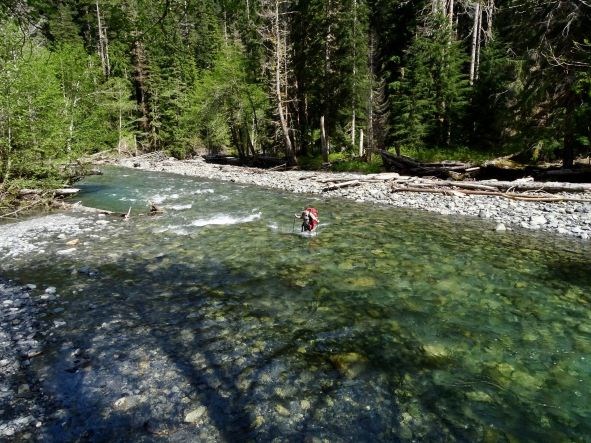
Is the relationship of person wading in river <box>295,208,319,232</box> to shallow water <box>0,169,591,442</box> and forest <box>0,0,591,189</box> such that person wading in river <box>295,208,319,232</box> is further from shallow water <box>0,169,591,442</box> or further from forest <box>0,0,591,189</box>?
forest <box>0,0,591,189</box>

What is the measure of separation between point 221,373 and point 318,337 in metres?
1.70

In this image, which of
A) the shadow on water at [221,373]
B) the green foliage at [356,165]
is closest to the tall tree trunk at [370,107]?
the green foliage at [356,165]

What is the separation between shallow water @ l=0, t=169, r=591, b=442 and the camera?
4.54 m

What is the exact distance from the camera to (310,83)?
34312mm

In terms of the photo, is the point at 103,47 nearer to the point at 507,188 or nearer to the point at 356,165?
the point at 356,165

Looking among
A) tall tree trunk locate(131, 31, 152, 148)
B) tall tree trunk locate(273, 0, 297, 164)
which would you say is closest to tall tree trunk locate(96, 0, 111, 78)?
tall tree trunk locate(131, 31, 152, 148)

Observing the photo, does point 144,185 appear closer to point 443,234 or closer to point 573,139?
point 443,234

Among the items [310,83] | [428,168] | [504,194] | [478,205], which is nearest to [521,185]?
[504,194]

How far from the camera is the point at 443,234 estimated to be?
40.8 ft

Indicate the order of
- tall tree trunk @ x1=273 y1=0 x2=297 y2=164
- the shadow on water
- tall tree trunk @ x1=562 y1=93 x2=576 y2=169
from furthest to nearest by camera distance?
tall tree trunk @ x1=273 y1=0 x2=297 y2=164, tall tree trunk @ x1=562 y1=93 x2=576 y2=169, the shadow on water

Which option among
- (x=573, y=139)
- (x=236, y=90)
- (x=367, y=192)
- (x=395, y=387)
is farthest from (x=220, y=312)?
(x=236, y=90)

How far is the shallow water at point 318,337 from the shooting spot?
4535 millimetres

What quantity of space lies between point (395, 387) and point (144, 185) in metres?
23.7

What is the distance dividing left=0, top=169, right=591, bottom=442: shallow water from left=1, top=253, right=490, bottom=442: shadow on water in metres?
0.03
